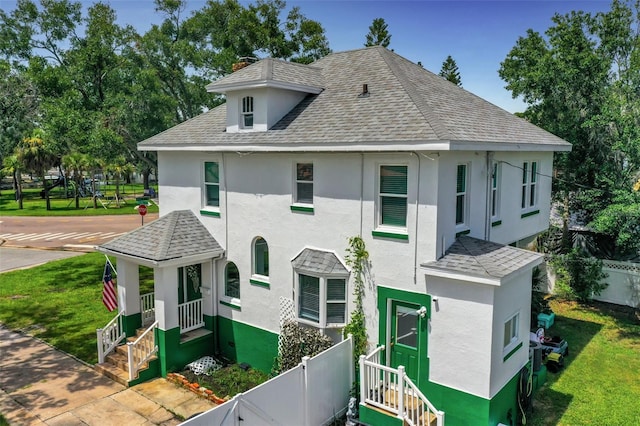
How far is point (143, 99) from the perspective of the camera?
25.1m

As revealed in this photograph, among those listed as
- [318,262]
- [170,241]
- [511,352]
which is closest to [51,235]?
[170,241]

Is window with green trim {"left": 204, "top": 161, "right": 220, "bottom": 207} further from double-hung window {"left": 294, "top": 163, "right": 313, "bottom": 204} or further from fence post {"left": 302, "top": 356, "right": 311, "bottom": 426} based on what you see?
fence post {"left": 302, "top": 356, "right": 311, "bottom": 426}

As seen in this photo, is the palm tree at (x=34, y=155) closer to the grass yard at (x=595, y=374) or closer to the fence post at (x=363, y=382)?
the fence post at (x=363, y=382)

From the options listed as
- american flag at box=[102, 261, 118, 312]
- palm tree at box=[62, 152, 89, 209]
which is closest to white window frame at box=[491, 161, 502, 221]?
american flag at box=[102, 261, 118, 312]

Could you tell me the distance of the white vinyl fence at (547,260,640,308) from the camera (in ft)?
65.6

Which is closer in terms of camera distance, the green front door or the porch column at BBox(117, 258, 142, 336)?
the green front door

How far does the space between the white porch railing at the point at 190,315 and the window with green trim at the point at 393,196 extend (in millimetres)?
6874

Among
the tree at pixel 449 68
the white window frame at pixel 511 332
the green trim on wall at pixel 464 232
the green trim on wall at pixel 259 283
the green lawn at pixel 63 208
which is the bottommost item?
the green lawn at pixel 63 208

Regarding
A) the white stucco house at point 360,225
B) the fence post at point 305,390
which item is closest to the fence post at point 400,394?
the white stucco house at point 360,225

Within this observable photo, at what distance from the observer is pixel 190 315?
1441 cm

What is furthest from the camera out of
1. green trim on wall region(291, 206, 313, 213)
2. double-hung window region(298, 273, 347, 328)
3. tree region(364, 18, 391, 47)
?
tree region(364, 18, 391, 47)

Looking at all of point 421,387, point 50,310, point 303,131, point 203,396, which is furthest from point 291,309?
point 50,310

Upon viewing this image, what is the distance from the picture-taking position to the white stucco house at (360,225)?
1007 cm

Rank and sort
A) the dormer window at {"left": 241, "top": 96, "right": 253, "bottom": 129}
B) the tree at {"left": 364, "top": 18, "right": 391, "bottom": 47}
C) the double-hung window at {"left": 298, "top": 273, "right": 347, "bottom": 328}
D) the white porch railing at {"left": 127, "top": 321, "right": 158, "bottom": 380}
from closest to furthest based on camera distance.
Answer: the double-hung window at {"left": 298, "top": 273, "right": 347, "bottom": 328} → the white porch railing at {"left": 127, "top": 321, "right": 158, "bottom": 380} → the dormer window at {"left": 241, "top": 96, "right": 253, "bottom": 129} → the tree at {"left": 364, "top": 18, "right": 391, "bottom": 47}
